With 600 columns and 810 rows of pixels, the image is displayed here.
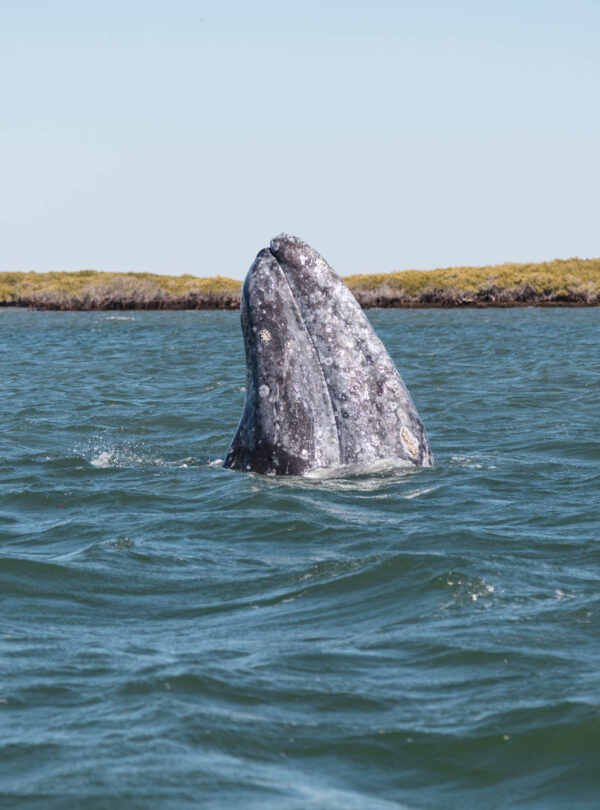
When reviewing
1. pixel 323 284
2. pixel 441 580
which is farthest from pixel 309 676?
pixel 323 284

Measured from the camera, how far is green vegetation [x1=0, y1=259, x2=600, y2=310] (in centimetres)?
7044

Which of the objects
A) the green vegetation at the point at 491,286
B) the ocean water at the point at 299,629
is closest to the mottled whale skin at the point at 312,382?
the ocean water at the point at 299,629

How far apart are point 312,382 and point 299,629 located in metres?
3.50

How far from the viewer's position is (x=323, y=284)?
28.6 feet

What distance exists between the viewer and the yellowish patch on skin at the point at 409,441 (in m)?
8.60

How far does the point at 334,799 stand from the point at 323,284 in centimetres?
569

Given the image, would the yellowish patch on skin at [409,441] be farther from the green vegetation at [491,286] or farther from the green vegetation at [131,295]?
the green vegetation at [131,295]

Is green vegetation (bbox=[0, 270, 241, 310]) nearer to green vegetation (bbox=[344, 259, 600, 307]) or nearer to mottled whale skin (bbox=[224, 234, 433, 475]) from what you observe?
green vegetation (bbox=[344, 259, 600, 307])

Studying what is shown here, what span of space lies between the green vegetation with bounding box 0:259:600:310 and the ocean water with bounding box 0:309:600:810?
5984 centimetres

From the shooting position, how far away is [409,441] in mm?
8664

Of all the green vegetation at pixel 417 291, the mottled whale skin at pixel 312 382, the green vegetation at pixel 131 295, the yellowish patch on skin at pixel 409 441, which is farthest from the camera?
the green vegetation at pixel 131 295

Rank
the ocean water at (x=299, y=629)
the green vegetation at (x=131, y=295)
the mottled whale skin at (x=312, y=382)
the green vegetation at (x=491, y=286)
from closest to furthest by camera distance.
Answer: the ocean water at (x=299, y=629), the mottled whale skin at (x=312, y=382), the green vegetation at (x=491, y=286), the green vegetation at (x=131, y=295)

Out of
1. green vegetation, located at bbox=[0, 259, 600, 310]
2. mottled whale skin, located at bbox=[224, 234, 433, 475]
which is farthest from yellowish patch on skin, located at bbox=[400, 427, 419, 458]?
green vegetation, located at bbox=[0, 259, 600, 310]

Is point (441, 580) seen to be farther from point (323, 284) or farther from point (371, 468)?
point (323, 284)
